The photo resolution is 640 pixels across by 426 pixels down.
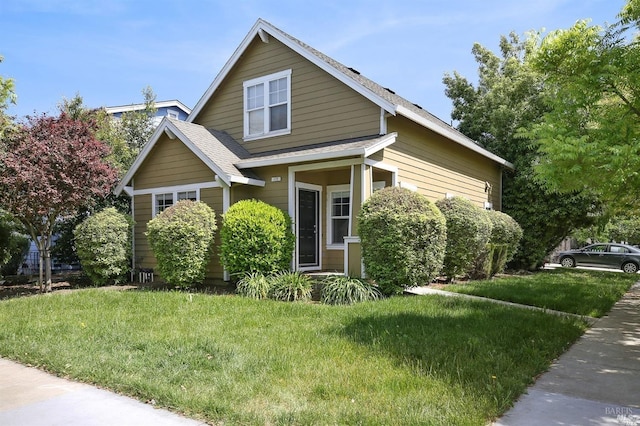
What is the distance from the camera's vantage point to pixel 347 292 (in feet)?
28.2

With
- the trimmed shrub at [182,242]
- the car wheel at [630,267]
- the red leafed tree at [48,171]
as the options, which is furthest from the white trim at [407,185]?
the car wheel at [630,267]

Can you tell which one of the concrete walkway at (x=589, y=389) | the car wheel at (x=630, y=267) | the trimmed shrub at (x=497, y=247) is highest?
the trimmed shrub at (x=497, y=247)

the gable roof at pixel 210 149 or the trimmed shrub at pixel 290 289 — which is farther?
the gable roof at pixel 210 149

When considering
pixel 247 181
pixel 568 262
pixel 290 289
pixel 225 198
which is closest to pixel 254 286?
pixel 290 289

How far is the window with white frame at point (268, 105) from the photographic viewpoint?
12.6 meters

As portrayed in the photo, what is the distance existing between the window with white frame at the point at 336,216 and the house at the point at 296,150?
30 millimetres

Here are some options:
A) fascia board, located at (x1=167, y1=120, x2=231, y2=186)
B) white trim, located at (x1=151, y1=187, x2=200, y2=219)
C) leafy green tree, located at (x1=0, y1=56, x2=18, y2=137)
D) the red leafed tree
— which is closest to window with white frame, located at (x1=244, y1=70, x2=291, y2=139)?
fascia board, located at (x1=167, y1=120, x2=231, y2=186)

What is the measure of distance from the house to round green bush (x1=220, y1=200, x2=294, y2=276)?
1.02m

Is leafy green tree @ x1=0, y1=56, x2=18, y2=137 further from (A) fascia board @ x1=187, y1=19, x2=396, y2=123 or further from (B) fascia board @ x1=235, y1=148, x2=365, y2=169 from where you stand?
(B) fascia board @ x1=235, y1=148, x2=365, y2=169

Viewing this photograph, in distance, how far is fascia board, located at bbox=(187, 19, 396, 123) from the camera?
1067 cm

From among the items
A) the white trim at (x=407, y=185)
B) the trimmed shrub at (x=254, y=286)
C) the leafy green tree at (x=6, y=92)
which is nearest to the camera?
the trimmed shrub at (x=254, y=286)

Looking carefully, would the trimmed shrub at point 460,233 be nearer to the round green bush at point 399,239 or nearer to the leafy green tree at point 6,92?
the round green bush at point 399,239

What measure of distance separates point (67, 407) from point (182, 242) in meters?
6.79

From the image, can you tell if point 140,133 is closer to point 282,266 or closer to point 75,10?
point 75,10
